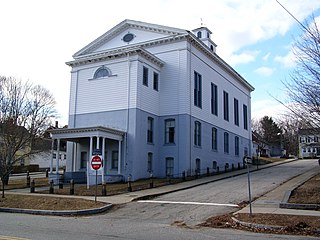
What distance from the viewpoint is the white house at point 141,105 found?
30625 millimetres

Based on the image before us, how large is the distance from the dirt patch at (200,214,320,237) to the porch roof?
15.9 metres

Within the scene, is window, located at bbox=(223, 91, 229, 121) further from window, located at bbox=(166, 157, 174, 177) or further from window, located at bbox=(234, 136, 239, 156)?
window, located at bbox=(166, 157, 174, 177)

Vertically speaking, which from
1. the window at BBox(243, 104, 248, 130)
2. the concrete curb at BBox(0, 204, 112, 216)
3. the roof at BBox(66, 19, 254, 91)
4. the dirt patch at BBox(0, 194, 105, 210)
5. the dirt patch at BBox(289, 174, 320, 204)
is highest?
the roof at BBox(66, 19, 254, 91)

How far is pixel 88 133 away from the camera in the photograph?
28.6 metres

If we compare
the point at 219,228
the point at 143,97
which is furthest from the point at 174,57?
the point at 219,228

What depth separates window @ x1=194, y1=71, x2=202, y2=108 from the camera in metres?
35.7

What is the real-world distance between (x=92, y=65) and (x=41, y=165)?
4376 centimetres

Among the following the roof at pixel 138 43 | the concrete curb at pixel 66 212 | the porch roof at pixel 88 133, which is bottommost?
the concrete curb at pixel 66 212

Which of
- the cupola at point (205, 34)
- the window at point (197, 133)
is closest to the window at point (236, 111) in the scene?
the cupola at point (205, 34)

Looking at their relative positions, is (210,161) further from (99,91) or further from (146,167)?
(99,91)

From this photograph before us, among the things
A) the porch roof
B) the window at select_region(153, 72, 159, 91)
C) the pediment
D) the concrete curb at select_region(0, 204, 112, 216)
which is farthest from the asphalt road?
the pediment

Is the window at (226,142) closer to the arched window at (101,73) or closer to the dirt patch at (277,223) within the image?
the arched window at (101,73)

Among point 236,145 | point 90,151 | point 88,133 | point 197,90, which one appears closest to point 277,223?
point 90,151

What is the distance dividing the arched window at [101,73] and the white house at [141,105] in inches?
3.5
